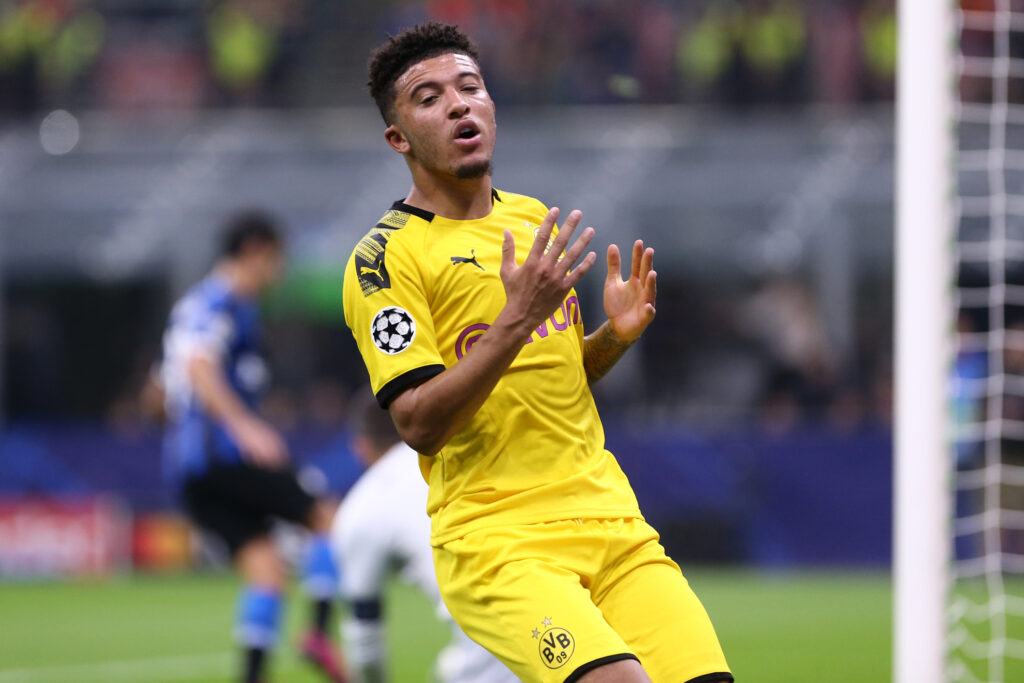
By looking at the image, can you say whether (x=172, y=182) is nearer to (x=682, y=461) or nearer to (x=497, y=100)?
(x=497, y=100)

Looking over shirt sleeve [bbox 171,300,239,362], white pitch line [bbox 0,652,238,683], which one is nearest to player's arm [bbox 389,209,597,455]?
shirt sleeve [bbox 171,300,239,362]

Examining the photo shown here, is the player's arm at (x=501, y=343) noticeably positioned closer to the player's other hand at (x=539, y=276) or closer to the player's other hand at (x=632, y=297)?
the player's other hand at (x=539, y=276)

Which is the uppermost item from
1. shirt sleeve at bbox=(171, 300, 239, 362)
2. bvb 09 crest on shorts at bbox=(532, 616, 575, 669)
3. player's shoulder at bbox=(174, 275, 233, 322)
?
player's shoulder at bbox=(174, 275, 233, 322)

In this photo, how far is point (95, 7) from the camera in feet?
56.7

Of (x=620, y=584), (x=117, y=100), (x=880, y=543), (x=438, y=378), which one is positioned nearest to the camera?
(x=438, y=378)

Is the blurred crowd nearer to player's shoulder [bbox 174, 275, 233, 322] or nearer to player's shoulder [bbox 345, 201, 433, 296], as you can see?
player's shoulder [bbox 174, 275, 233, 322]

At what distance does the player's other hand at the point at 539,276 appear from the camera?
3.28 meters

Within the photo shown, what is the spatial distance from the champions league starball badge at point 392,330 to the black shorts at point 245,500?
3901mm

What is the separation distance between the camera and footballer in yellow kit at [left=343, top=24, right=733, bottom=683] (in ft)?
10.8

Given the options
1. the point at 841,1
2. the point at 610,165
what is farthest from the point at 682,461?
the point at 841,1

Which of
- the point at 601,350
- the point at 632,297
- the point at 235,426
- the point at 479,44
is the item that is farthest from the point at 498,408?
the point at 479,44

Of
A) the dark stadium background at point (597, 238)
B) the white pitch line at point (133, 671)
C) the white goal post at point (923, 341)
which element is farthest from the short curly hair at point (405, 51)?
the dark stadium background at point (597, 238)

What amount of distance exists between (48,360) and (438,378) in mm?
12729

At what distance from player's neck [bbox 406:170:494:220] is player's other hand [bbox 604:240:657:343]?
1.18 ft
